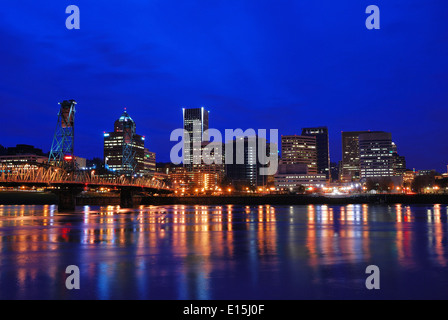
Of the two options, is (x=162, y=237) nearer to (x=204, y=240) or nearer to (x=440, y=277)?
(x=204, y=240)

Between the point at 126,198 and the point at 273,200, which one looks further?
the point at 273,200

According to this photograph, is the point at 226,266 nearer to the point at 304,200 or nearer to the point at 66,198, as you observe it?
the point at 66,198

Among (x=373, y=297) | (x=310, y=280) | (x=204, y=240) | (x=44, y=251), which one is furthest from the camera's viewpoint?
(x=204, y=240)

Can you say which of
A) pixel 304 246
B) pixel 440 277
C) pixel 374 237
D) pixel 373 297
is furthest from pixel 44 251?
pixel 374 237

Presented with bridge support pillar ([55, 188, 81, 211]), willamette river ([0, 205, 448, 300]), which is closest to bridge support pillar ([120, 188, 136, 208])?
bridge support pillar ([55, 188, 81, 211])

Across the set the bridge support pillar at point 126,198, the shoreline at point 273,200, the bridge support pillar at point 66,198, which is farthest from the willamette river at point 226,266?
the shoreline at point 273,200

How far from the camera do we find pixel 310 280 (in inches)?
733

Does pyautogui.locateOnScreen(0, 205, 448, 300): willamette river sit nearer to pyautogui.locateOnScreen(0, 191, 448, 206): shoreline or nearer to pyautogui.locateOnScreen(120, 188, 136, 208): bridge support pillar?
pyautogui.locateOnScreen(120, 188, 136, 208): bridge support pillar

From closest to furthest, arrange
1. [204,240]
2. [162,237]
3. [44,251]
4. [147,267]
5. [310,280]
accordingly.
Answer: [310,280] < [147,267] < [44,251] < [204,240] < [162,237]

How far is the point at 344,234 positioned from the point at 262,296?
24.1 meters
